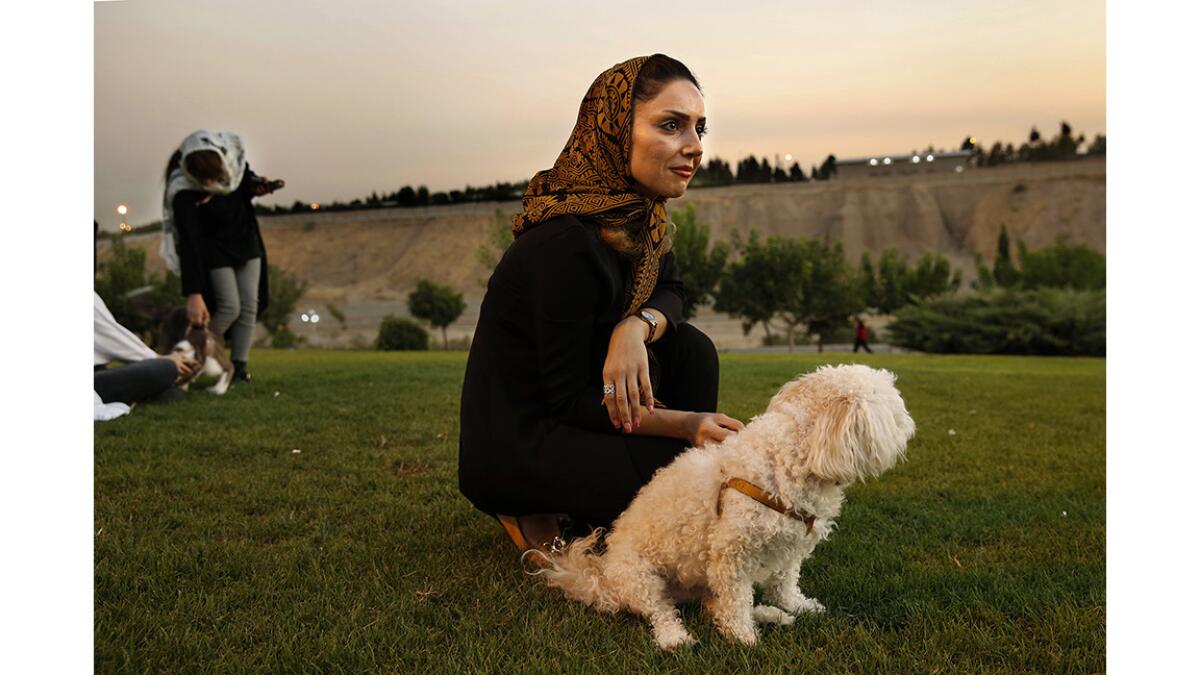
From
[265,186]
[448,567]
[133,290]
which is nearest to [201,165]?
[265,186]

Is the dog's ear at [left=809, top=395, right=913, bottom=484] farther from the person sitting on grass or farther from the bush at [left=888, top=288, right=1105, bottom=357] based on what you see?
the bush at [left=888, top=288, right=1105, bottom=357]

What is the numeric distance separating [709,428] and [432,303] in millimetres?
16283

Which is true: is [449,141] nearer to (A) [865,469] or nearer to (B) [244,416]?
(B) [244,416]

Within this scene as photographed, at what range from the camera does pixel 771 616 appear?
2271mm

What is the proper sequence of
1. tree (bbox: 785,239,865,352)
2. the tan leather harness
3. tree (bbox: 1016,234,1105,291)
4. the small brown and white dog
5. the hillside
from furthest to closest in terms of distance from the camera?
tree (bbox: 1016,234,1105,291) < tree (bbox: 785,239,865,352) < the hillside < the small brown and white dog < the tan leather harness

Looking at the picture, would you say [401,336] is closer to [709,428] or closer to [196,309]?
[196,309]

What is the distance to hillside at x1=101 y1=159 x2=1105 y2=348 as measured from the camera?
9766 millimetres

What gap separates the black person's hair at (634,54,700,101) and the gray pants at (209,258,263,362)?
5180 mm

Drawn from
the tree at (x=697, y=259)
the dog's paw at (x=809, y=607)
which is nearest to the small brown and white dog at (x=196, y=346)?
the dog's paw at (x=809, y=607)

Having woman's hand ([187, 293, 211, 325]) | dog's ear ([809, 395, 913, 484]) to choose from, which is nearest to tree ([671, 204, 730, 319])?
woman's hand ([187, 293, 211, 325])

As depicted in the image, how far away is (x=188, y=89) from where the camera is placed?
4629mm
